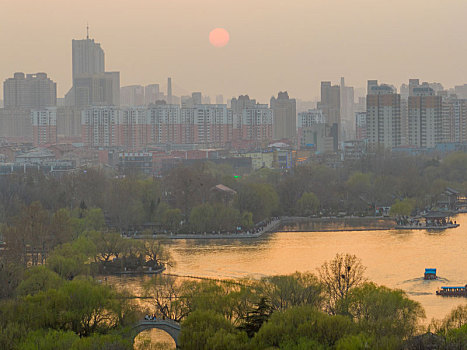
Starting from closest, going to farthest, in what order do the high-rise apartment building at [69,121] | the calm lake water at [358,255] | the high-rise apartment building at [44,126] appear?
1. the calm lake water at [358,255]
2. the high-rise apartment building at [44,126]
3. the high-rise apartment building at [69,121]

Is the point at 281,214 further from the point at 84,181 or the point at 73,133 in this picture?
the point at 73,133

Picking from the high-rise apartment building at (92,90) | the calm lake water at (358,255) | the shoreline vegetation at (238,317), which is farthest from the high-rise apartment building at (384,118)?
the shoreline vegetation at (238,317)

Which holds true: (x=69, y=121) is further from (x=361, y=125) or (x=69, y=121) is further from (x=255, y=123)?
(x=361, y=125)

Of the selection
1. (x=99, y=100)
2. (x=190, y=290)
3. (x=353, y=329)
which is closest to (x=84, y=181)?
(x=190, y=290)

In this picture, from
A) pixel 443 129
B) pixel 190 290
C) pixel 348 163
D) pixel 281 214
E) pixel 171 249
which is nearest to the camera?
pixel 190 290

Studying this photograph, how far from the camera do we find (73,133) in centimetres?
6309

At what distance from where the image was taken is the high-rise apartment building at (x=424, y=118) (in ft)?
136

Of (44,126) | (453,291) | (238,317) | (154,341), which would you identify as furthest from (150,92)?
(238,317)

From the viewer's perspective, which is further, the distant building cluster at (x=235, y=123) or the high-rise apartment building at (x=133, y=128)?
the high-rise apartment building at (x=133, y=128)

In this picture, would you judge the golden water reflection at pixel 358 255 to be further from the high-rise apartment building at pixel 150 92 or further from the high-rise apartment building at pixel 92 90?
the high-rise apartment building at pixel 150 92

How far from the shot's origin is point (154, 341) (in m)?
10.2

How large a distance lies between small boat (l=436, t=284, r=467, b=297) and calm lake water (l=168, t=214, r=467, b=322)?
0.12 meters

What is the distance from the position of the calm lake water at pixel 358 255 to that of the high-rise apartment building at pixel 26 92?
4996 centimetres

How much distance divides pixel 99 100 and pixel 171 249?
50.9 metres
